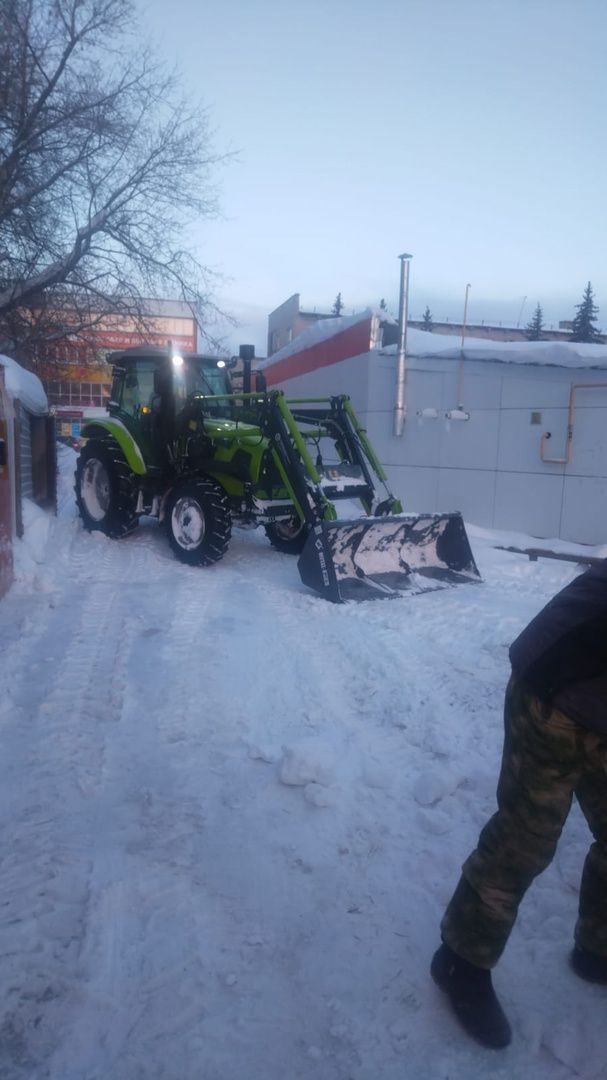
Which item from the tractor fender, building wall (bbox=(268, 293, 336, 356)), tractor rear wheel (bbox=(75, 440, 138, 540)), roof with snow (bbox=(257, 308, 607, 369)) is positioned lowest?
tractor rear wheel (bbox=(75, 440, 138, 540))

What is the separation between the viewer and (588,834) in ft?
9.94

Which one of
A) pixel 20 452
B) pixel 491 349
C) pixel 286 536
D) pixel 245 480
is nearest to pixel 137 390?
pixel 20 452

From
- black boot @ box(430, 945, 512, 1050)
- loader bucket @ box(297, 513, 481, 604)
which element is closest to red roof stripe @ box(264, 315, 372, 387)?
loader bucket @ box(297, 513, 481, 604)

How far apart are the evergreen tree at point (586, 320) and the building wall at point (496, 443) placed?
23.7 m

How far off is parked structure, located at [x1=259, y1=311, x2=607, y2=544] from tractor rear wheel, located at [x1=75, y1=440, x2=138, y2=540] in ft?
A: 17.2

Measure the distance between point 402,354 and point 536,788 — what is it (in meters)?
10.8

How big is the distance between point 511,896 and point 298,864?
996 mm

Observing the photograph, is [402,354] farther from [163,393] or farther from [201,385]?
[163,393]

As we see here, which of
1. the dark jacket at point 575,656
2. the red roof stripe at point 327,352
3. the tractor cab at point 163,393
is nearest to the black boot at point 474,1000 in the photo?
the dark jacket at point 575,656

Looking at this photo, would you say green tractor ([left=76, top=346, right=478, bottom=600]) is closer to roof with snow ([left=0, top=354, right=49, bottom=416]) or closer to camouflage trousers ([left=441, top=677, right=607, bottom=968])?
roof with snow ([left=0, top=354, right=49, bottom=416])

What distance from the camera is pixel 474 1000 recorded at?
6.91ft

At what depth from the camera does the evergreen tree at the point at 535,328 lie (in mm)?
36406

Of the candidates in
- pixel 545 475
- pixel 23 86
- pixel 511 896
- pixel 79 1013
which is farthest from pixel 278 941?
pixel 23 86

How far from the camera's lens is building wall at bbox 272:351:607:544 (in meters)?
10.6
